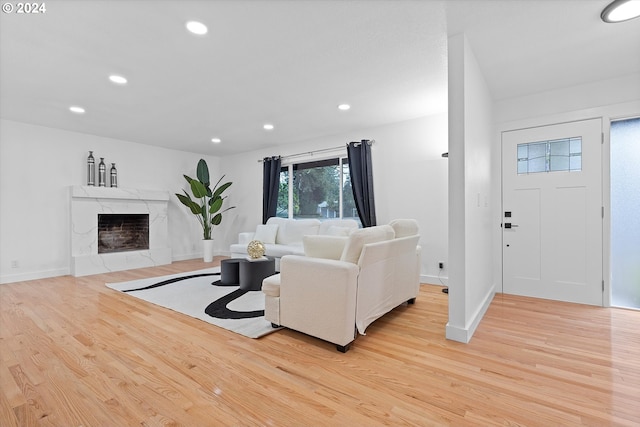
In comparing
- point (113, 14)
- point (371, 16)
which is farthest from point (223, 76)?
point (371, 16)

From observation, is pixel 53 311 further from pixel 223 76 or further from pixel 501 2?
pixel 501 2

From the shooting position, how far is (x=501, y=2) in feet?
6.60

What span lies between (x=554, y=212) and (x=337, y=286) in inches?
118

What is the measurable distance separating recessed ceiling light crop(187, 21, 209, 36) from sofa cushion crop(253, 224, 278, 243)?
3.71 m

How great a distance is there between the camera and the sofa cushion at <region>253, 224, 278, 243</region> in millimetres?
5559

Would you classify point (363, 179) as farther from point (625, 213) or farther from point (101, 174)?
point (101, 174)

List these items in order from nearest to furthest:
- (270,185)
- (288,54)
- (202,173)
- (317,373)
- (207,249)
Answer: (317,373)
(288,54)
(270,185)
(207,249)
(202,173)

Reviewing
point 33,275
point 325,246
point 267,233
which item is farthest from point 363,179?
point 33,275

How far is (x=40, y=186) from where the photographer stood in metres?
4.80

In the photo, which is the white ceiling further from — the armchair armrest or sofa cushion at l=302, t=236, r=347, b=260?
the armchair armrest

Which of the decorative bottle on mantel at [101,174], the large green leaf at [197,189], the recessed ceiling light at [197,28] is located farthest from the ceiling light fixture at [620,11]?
the decorative bottle on mantel at [101,174]

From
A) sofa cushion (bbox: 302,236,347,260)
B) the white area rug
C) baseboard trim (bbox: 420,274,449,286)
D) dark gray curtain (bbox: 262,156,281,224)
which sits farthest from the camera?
dark gray curtain (bbox: 262,156,281,224)

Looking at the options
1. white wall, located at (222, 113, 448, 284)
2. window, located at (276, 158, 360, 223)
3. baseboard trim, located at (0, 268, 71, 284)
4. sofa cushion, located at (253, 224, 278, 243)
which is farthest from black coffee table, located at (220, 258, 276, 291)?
baseboard trim, located at (0, 268, 71, 284)

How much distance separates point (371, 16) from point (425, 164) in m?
2.67
